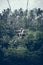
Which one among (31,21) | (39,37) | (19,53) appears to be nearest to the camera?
(19,53)

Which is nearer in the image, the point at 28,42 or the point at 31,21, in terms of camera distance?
the point at 28,42

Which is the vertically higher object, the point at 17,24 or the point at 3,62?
the point at 17,24

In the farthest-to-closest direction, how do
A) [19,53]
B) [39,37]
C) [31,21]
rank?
[31,21] → [39,37] → [19,53]

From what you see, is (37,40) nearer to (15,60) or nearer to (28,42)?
(28,42)

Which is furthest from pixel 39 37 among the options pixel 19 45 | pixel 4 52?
pixel 4 52

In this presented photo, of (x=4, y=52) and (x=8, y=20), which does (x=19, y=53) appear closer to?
(x=4, y=52)

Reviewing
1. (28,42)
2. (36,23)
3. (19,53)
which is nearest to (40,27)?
(36,23)
